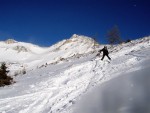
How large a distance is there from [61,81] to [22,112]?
7.51m

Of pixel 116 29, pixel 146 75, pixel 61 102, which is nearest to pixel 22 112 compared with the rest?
pixel 61 102

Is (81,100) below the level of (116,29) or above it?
below

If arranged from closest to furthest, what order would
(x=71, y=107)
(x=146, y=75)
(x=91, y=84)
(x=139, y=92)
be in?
1. (x=139, y=92)
2. (x=71, y=107)
3. (x=146, y=75)
4. (x=91, y=84)

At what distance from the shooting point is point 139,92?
13.5 metres

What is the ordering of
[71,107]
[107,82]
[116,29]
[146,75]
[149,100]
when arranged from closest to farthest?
[149,100]
[71,107]
[146,75]
[107,82]
[116,29]

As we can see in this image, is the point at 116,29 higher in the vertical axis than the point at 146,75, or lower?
higher

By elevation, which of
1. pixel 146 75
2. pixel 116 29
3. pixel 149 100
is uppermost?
pixel 116 29

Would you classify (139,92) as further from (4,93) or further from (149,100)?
(4,93)

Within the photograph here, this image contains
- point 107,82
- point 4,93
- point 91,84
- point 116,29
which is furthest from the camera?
point 116,29

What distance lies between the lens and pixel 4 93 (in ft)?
70.7

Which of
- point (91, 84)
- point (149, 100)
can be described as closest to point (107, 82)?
point (91, 84)

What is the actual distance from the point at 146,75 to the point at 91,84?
429cm

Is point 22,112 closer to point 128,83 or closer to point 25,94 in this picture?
point 25,94

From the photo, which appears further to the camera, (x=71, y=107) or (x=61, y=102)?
(x=61, y=102)
